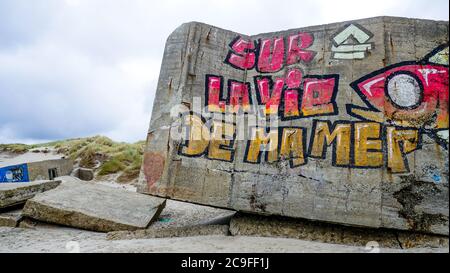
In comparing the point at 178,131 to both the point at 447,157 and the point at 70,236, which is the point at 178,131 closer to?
the point at 70,236

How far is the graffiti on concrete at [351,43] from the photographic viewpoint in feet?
17.8

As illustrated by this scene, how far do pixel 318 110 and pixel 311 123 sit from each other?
0.25 meters

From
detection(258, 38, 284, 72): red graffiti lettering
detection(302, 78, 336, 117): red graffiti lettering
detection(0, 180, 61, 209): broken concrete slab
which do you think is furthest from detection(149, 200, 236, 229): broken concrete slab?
detection(258, 38, 284, 72): red graffiti lettering

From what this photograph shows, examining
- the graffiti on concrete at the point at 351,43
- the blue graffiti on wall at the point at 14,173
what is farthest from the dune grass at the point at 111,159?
the graffiti on concrete at the point at 351,43

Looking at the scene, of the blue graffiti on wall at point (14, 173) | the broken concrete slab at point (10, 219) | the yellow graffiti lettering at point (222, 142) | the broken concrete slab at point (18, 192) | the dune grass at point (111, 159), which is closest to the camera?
the yellow graffiti lettering at point (222, 142)

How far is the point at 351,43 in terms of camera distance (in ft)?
18.1

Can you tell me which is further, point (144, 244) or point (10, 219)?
point (10, 219)

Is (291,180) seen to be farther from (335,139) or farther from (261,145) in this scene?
(335,139)

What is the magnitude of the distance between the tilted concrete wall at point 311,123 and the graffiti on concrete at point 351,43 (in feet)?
0.05

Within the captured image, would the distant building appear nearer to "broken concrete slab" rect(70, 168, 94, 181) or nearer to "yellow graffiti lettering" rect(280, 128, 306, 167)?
"broken concrete slab" rect(70, 168, 94, 181)

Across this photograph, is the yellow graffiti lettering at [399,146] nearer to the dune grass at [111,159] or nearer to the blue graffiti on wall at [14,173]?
the dune grass at [111,159]

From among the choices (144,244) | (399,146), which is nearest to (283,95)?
(399,146)

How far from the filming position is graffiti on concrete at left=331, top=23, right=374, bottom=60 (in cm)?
542

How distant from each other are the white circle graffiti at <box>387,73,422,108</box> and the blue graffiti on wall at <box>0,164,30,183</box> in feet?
39.6
